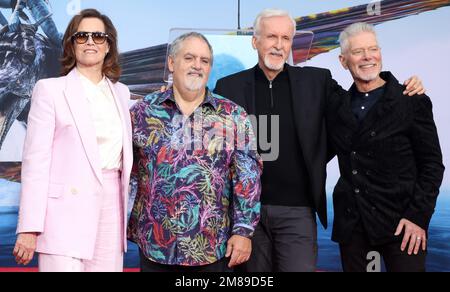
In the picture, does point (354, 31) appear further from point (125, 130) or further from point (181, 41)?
point (125, 130)

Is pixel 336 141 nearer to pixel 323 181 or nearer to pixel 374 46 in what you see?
pixel 323 181

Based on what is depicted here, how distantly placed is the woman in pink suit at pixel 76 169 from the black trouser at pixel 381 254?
0.92m

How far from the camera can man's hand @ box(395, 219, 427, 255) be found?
2.32m

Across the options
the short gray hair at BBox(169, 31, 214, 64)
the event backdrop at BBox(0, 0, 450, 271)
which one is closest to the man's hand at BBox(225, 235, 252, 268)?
the short gray hair at BBox(169, 31, 214, 64)

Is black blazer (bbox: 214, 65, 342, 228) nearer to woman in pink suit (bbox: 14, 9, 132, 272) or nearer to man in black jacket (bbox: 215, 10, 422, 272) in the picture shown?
man in black jacket (bbox: 215, 10, 422, 272)

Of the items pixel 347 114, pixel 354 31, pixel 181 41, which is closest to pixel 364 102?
pixel 347 114

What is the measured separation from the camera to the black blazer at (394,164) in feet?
7.68

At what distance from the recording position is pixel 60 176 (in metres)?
2.07

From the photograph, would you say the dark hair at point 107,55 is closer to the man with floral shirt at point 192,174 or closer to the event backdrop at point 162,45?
the man with floral shirt at point 192,174

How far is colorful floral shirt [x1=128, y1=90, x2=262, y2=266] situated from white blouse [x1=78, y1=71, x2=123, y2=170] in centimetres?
11

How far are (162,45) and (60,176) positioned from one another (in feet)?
7.35

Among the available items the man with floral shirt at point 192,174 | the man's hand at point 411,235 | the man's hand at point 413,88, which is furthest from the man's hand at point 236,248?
the man's hand at point 413,88

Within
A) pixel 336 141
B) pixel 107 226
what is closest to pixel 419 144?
pixel 336 141

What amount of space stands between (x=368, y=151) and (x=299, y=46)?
1245 millimetres
